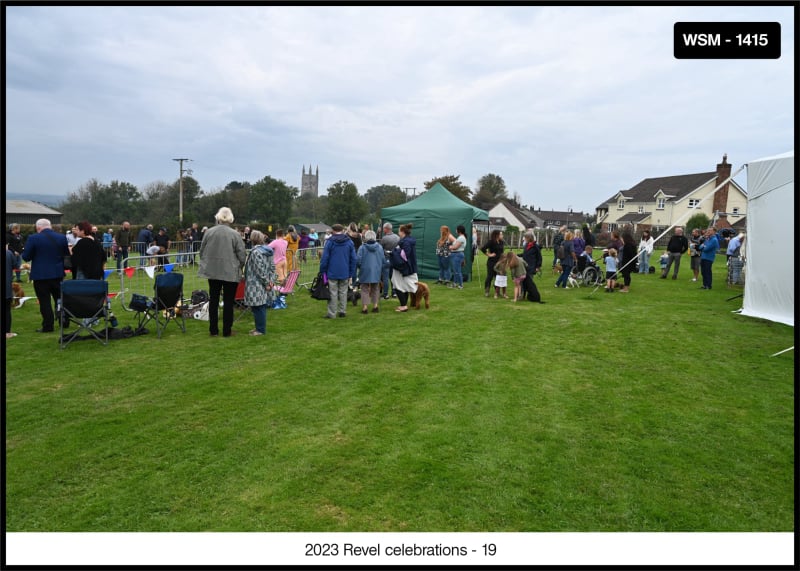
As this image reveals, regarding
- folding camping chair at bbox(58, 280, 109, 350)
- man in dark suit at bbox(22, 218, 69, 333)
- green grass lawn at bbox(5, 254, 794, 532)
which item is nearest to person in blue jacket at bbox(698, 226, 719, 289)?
green grass lawn at bbox(5, 254, 794, 532)

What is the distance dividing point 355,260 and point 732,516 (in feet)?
23.3

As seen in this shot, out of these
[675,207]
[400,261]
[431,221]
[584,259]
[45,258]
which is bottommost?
[45,258]

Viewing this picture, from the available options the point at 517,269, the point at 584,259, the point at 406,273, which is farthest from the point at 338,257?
the point at 584,259

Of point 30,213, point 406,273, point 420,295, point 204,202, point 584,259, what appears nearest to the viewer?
point 406,273

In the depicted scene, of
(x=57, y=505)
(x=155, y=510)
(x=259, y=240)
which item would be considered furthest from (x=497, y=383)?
(x=259, y=240)

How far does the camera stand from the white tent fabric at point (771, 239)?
29.0 ft

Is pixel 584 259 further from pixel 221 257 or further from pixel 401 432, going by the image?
pixel 401 432

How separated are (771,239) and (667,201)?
51.3 m

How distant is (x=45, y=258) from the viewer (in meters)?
7.88

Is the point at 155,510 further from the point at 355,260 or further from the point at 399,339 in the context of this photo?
the point at 355,260

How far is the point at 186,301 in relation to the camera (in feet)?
32.9

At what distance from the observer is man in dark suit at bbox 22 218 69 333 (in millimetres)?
7801

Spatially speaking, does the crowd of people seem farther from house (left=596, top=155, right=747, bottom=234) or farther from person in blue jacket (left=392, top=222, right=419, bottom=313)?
house (left=596, top=155, right=747, bottom=234)

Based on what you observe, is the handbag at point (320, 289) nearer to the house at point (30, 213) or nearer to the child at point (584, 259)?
the child at point (584, 259)
